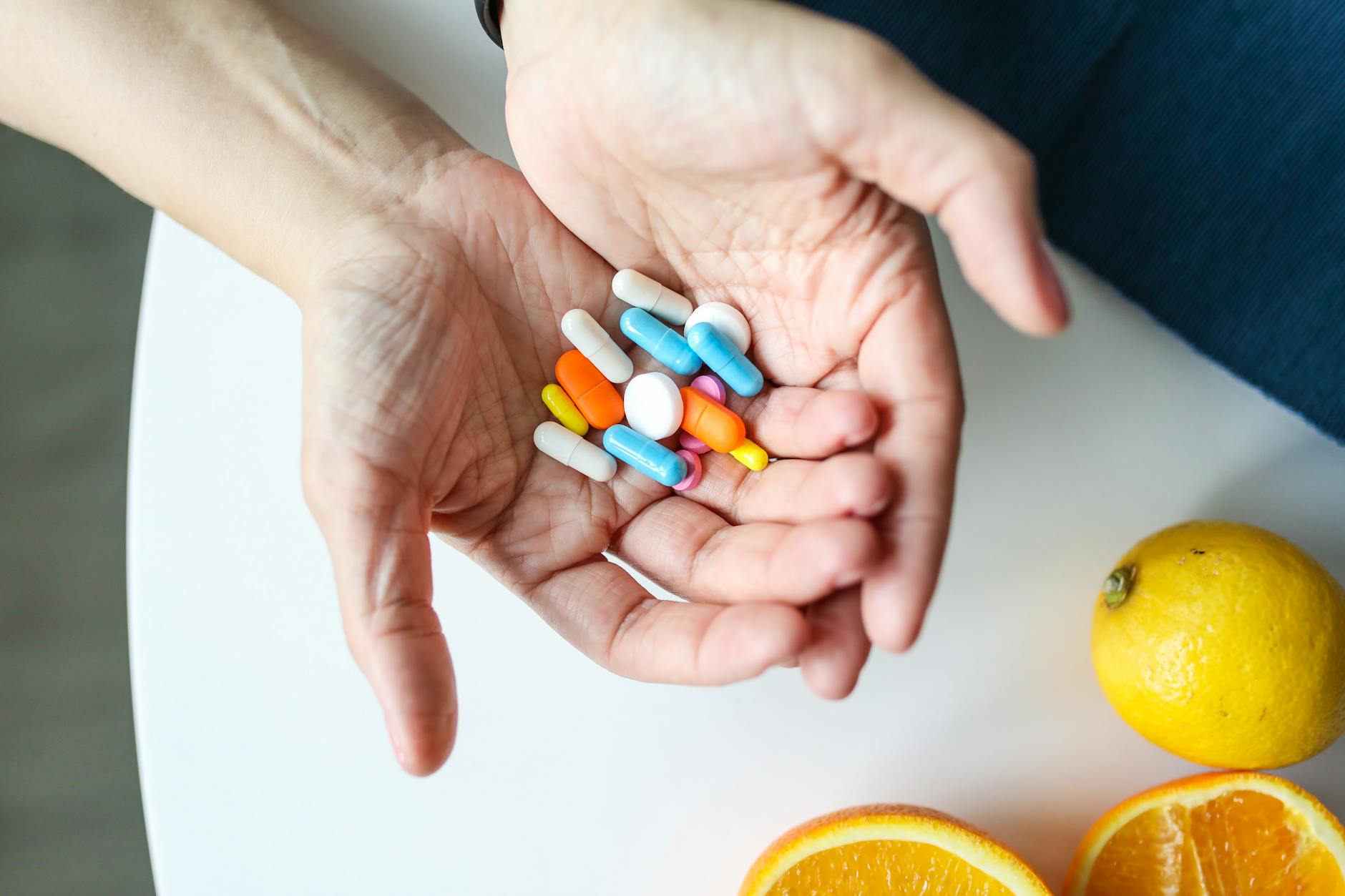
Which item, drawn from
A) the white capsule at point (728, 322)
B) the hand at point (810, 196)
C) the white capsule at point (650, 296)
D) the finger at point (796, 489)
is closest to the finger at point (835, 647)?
the hand at point (810, 196)

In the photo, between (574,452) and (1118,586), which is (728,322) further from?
(1118,586)

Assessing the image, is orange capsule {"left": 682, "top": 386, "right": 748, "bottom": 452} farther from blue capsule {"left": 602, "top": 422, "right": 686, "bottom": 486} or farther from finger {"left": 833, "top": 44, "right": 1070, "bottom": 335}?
finger {"left": 833, "top": 44, "right": 1070, "bottom": 335}

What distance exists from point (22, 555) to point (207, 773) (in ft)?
6.42

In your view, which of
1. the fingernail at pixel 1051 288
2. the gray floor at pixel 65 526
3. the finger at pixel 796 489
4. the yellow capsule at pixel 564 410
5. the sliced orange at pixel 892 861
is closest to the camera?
the fingernail at pixel 1051 288

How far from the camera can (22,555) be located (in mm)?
2949

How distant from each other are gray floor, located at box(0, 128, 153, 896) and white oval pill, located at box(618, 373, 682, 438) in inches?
82.1

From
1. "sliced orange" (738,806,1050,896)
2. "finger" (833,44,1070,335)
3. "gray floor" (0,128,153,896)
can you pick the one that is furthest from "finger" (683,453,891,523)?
"gray floor" (0,128,153,896)

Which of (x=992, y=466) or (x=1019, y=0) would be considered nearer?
(x=992, y=466)

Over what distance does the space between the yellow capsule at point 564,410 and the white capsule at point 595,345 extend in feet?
0.24

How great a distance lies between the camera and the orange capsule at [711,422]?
1.44 metres

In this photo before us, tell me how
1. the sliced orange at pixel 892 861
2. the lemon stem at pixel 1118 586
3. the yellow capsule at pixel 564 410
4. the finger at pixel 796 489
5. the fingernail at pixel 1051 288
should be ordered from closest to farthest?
1. the fingernail at pixel 1051 288
2. the finger at pixel 796 489
3. the sliced orange at pixel 892 861
4. the lemon stem at pixel 1118 586
5. the yellow capsule at pixel 564 410

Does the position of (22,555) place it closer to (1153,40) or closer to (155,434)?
(155,434)

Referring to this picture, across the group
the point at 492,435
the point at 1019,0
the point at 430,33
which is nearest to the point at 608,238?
the point at 492,435

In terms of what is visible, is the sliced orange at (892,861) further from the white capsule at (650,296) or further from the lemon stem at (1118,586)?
the white capsule at (650,296)
